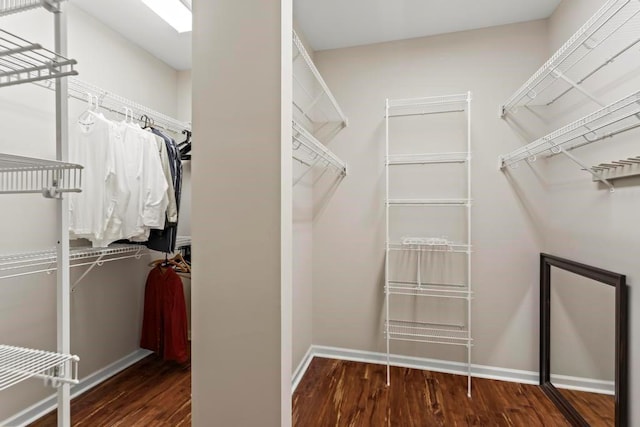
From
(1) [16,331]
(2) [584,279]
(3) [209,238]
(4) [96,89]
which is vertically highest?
(4) [96,89]

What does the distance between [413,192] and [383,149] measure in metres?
0.45

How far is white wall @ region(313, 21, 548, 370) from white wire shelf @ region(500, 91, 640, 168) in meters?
0.37

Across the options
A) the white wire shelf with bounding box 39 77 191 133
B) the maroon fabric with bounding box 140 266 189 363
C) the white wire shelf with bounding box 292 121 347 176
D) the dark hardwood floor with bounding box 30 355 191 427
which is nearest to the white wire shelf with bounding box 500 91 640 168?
the white wire shelf with bounding box 292 121 347 176

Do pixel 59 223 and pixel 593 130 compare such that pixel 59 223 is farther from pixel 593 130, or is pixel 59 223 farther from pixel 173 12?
pixel 593 130

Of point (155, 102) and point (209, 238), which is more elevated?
point (155, 102)

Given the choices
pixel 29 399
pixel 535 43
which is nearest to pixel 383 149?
pixel 535 43

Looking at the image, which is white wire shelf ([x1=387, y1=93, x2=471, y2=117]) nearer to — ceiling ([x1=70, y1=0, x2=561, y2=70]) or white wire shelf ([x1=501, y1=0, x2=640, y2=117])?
white wire shelf ([x1=501, y1=0, x2=640, y2=117])

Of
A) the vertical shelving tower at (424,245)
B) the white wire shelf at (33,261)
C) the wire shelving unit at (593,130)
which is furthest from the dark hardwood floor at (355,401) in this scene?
the wire shelving unit at (593,130)

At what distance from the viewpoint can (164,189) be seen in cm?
212

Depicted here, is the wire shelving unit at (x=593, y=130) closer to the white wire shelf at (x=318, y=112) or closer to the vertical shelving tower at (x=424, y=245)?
the vertical shelving tower at (x=424, y=245)

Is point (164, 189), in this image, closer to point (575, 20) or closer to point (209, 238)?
point (209, 238)

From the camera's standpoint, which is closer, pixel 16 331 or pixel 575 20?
pixel 16 331

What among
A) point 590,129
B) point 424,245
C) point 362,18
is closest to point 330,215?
point 424,245

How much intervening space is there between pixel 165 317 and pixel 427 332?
214cm
